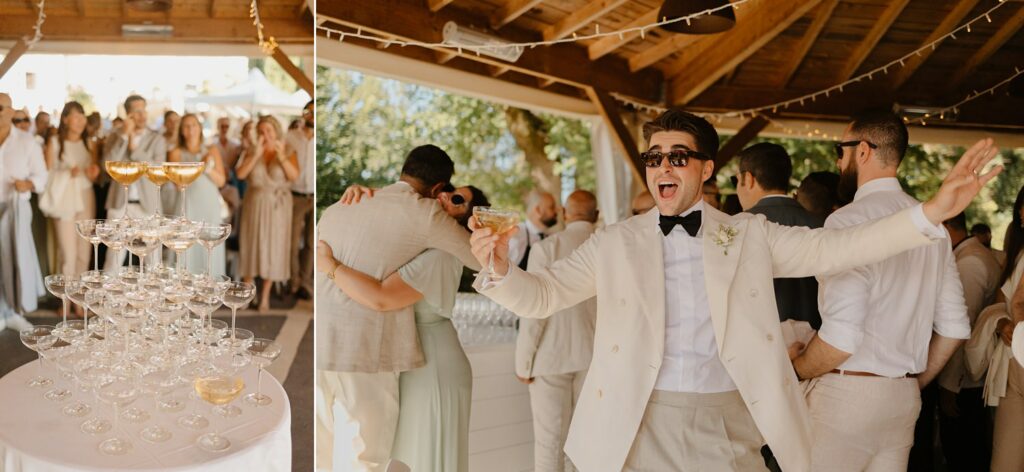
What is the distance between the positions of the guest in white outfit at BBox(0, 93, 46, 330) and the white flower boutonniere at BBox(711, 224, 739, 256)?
9.78 feet

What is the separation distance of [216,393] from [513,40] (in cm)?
396

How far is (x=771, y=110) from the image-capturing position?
7902 millimetres

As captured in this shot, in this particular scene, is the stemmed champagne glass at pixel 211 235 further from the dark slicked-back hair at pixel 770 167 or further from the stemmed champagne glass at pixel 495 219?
the dark slicked-back hair at pixel 770 167

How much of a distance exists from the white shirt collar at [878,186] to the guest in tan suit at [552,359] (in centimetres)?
152

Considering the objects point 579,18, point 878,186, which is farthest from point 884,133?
point 579,18

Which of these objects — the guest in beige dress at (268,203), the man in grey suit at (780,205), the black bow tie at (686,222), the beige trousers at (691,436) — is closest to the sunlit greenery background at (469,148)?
the guest in beige dress at (268,203)

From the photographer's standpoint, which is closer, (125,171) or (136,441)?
(136,441)

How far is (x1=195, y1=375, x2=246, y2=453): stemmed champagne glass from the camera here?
8.62 ft

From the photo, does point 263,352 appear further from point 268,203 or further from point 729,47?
point 729,47

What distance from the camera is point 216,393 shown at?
263 centimetres

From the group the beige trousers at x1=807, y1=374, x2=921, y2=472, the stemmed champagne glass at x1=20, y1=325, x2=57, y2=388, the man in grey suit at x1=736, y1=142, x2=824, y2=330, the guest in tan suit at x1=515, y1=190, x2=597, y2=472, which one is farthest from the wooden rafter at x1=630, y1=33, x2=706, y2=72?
the stemmed champagne glass at x1=20, y1=325, x2=57, y2=388

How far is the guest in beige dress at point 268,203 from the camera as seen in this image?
4109 millimetres

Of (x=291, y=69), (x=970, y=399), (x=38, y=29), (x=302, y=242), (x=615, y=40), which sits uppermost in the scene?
(x=615, y=40)

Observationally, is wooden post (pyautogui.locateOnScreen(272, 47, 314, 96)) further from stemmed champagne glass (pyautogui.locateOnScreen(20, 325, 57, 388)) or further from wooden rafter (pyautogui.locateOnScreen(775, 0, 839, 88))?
wooden rafter (pyautogui.locateOnScreen(775, 0, 839, 88))
